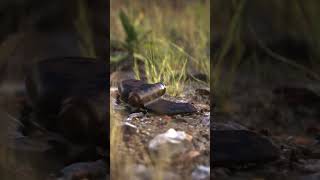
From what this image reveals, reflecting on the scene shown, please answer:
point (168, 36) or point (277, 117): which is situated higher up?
point (168, 36)

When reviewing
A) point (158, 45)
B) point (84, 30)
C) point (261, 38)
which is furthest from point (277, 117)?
point (84, 30)

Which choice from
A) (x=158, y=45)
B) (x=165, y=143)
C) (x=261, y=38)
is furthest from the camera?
(x=158, y=45)

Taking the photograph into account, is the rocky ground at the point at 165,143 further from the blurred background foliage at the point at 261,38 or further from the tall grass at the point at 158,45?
the blurred background foliage at the point at 261,38

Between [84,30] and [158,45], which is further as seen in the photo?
[158,45]

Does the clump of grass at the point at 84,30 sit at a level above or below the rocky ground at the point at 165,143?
above

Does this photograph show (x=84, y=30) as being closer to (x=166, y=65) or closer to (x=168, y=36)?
(x=166, y=65)

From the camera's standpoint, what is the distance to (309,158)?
119cm

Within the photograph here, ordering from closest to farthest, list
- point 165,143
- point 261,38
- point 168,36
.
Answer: point 165,143 < point 261,38 < point 168,36

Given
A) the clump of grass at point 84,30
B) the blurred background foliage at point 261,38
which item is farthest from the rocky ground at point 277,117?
the clump of grass at point 84,30

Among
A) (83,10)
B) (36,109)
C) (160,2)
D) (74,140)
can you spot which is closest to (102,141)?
(74,140)

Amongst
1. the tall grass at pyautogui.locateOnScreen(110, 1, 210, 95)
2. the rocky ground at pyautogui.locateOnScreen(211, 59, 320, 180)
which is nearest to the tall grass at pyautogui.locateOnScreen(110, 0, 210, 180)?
the tall grass at pyautogui.locateOnScreen(110, 1, 210, 95)

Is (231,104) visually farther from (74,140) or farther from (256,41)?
(74,140)

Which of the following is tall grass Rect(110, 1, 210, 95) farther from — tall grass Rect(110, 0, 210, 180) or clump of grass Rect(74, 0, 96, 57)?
clump of grass Rect(74, 0, 96, 57)

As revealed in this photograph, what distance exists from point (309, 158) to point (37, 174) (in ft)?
2.00
